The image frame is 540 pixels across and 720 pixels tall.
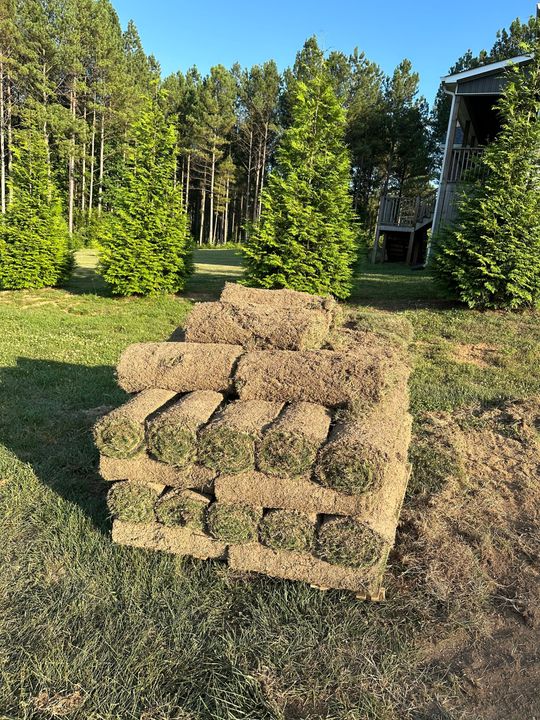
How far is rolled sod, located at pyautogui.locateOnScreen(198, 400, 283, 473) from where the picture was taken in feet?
8.91

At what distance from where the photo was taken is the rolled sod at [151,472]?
289 cm

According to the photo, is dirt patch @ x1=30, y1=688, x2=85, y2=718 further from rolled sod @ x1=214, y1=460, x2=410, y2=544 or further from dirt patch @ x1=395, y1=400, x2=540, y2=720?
dirt patch @ x1=395, y1=400, x2=540, y2=720

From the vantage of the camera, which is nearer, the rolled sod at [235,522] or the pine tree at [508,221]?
the rolled sod at [235,522]

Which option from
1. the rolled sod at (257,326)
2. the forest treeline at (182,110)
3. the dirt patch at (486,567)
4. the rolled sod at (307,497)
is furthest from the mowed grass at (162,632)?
the forest treeline at (182,110)

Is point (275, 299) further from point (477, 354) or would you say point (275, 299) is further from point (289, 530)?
point (477, 354)

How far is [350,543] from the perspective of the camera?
265cm

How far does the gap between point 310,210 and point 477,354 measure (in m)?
5.24

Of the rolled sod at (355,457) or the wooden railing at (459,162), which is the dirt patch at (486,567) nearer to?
the rolled sod at (355,457)

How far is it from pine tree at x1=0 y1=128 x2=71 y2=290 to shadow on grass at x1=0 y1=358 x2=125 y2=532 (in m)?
7.20

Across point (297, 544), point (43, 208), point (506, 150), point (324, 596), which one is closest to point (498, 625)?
point (324, 596)

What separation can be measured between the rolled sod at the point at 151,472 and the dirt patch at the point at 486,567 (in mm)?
1502

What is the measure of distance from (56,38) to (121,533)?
32.9 meters

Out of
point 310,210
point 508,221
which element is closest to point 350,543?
point 508,221

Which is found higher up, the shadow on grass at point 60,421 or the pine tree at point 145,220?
the pine tree at point 145,220
